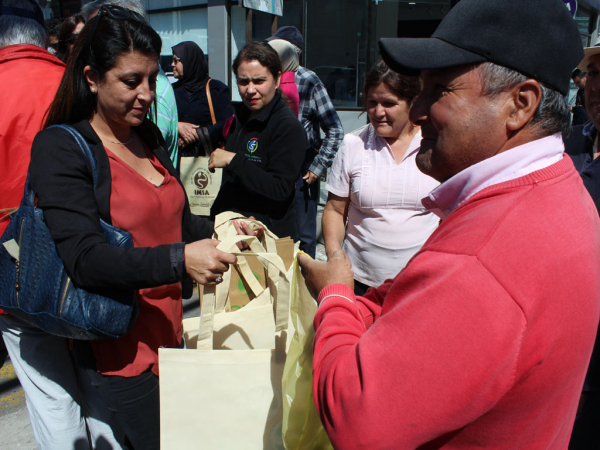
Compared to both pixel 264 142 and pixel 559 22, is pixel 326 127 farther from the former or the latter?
pixel 559 22

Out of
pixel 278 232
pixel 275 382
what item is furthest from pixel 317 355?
pixel 278 232

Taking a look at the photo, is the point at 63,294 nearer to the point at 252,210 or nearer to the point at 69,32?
the point at 252,210

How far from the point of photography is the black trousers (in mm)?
1721

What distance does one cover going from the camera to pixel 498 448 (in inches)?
37.0

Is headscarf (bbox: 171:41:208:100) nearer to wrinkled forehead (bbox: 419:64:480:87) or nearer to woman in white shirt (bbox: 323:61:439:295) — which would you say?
woman in white shirt (bbox: 323:61:439:295)

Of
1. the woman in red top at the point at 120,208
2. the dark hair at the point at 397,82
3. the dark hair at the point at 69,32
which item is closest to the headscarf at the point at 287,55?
the dark hair at the point at 69,32

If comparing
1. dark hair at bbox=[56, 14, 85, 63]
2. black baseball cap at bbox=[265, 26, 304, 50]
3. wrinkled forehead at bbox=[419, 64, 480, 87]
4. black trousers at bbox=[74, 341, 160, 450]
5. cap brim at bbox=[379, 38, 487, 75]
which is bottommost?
black trousers at bbox=[74, 341, 160, 450]

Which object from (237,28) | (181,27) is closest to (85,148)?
(237,28)

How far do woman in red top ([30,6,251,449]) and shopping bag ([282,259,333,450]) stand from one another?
1.02 ft

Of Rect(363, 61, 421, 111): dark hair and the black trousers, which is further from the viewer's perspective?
Rect(363, 61, 421, 111): dark hair

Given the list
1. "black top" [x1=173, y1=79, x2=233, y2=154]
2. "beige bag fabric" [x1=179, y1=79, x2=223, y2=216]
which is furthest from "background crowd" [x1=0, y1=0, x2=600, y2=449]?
"black top" [x1=173, y1=79, x2=233, y2=154]

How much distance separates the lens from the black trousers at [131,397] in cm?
172

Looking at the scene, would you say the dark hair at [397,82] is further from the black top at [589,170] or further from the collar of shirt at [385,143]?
the black top at [589,170]

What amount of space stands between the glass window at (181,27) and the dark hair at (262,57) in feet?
19.5
